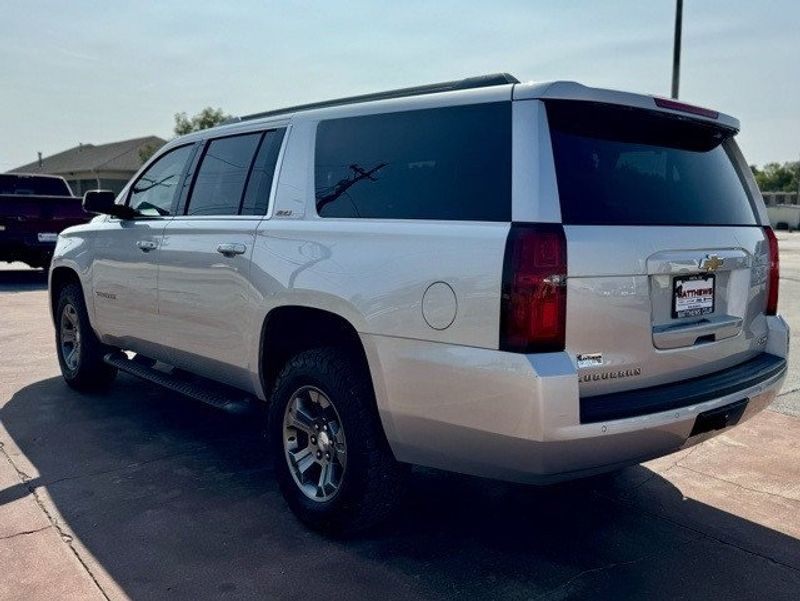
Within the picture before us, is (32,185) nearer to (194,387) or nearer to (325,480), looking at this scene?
(194,387)

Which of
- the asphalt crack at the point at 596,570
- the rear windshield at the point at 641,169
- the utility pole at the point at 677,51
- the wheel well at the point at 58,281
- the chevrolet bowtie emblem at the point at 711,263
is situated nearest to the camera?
the rear windshield at the point at 641,169

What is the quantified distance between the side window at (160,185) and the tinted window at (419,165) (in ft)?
4.92

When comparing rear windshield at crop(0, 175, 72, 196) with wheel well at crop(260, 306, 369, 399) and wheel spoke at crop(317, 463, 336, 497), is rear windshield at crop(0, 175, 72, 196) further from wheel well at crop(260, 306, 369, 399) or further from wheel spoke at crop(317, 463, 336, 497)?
wheel spoke at crop(317, 463, 336, 497)

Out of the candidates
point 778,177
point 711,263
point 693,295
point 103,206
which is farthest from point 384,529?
point 778,177

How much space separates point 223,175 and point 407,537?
229 centimetres

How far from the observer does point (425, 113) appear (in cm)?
313

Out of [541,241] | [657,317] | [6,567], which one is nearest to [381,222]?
[541,241]

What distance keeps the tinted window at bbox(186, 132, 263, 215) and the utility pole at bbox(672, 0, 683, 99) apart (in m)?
10.3

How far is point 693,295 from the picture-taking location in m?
3.00

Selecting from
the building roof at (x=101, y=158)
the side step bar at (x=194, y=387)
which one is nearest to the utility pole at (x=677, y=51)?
the side step bar at (x=194, y=387)

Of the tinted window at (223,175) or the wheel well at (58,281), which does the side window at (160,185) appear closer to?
the tinted window at (223,175)

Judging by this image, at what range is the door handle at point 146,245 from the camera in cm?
456

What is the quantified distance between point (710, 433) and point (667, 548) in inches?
24.4

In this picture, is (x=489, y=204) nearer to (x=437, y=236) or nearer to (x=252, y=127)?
(x=437, y=236)
